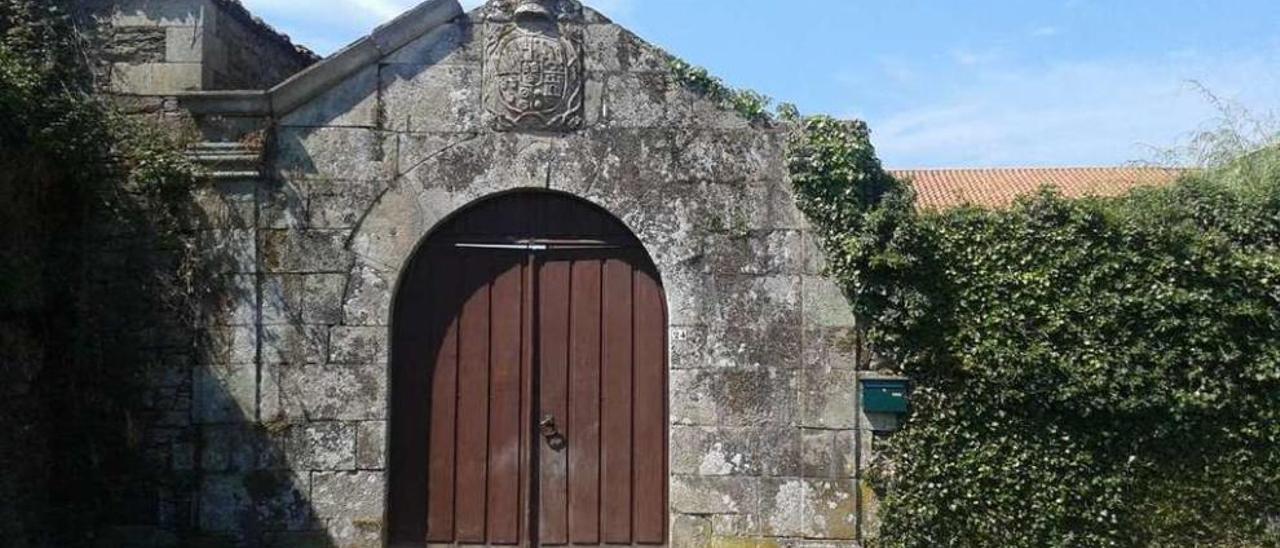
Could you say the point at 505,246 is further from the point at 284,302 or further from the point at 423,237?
the point at 284,302

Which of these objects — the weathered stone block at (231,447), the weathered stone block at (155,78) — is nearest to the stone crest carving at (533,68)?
the weathered stone block at (155,78)

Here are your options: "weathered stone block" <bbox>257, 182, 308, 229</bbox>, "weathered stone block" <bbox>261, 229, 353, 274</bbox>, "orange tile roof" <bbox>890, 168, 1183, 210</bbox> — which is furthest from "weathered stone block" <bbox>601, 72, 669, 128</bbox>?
"orange tile roof" <bbox>890, 168, 1183, 210</bbox>

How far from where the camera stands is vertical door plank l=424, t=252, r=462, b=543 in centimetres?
799

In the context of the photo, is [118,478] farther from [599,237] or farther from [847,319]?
[847,319]

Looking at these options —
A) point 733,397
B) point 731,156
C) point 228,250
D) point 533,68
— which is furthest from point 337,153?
point 733,397

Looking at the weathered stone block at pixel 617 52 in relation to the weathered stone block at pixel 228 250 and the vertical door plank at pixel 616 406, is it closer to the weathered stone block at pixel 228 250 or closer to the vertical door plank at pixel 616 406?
the vertical door plank at pixel 616 406

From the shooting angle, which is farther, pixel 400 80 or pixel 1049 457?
pixel 400 80

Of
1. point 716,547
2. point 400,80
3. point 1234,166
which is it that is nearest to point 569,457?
point 716,547

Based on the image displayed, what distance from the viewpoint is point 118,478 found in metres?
7.93

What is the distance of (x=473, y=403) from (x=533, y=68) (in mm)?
2111

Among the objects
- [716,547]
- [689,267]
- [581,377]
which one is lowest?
[716,547]

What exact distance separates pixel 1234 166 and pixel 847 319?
9.12 ft

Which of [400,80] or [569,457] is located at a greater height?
[400,80]

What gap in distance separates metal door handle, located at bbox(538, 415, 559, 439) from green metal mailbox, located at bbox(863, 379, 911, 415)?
190 centimetres
